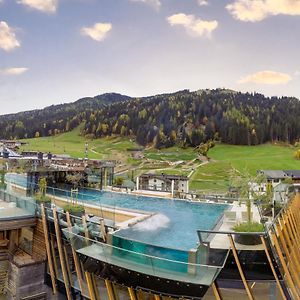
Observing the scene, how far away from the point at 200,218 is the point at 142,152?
66.8 meters

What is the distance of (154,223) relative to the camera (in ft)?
36.9

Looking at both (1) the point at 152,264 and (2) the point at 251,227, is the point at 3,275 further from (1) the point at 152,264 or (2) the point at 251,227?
(2) the point at 251,227

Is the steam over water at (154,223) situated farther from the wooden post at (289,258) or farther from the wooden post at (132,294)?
the wooden post at (289,258)

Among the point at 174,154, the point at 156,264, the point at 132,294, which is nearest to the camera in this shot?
the point at 156,264

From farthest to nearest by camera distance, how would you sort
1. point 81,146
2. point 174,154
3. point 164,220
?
point 81,146 < point 174,154 < point 164,220

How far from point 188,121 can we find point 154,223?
8579 cm

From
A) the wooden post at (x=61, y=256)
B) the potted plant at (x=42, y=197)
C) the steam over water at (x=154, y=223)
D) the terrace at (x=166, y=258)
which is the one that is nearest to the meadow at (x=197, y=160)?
the steam over water at (x=154, y=223)

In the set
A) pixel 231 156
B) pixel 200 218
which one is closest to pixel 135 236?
pixel 200 218

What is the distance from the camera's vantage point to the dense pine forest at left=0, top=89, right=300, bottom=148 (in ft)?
274

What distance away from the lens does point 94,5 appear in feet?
89.8

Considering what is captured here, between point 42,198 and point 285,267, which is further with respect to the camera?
point 42,198

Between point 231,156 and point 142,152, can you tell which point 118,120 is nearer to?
point 142,152

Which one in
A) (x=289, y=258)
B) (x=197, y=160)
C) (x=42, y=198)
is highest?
(x=42, y=198)

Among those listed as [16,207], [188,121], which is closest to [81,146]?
[188,121]
